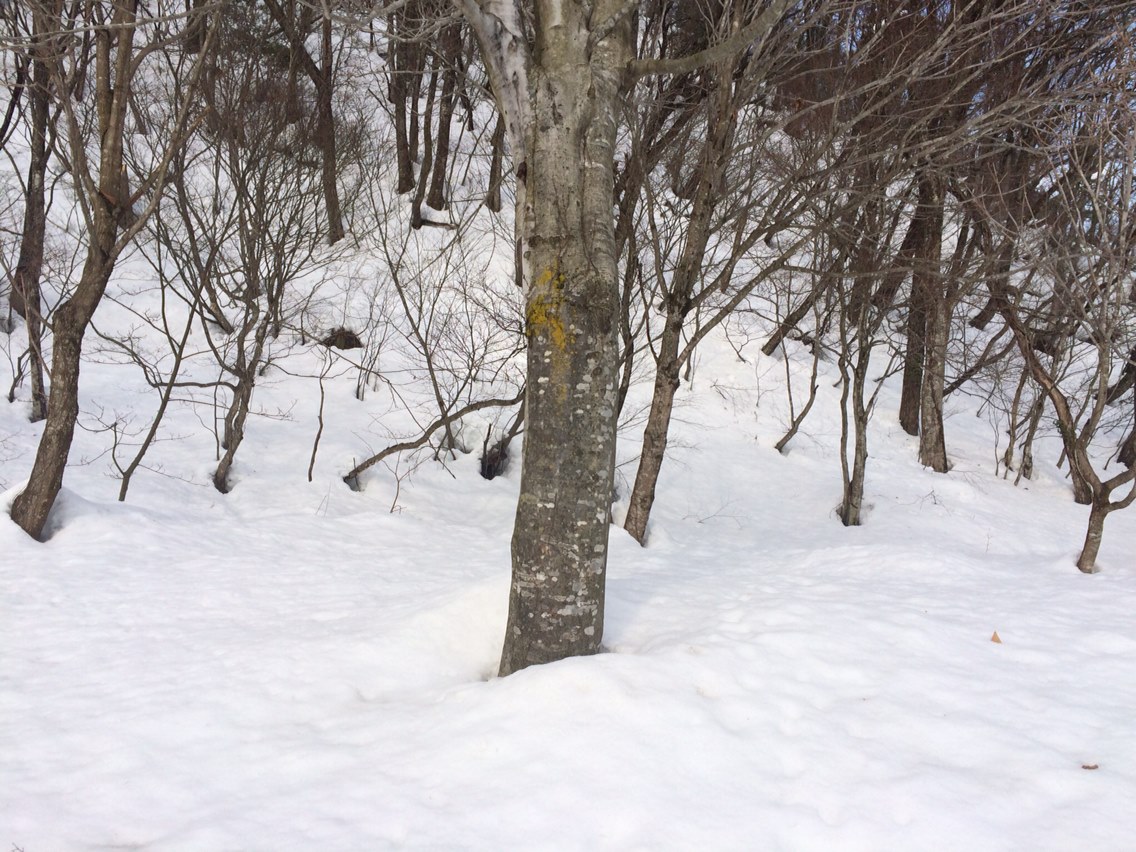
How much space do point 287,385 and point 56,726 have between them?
9.12 metres

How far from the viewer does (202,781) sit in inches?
94.0

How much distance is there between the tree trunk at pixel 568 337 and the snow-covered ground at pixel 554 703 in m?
0.37

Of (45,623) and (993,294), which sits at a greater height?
(993,294)

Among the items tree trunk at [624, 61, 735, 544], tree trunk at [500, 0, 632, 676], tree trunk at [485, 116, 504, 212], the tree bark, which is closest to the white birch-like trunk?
tree trunk at [500, 0, 632, 676]

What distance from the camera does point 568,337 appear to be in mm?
2906

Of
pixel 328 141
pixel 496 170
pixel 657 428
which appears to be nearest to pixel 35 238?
pixel 328 141

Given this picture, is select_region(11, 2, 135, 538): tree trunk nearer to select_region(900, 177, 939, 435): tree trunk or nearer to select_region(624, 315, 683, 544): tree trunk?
select_region(624, 315, 683, 544): tree trunk

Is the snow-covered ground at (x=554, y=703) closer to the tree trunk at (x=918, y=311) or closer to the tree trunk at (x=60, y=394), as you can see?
the tree trunk at (x=60, y=394)

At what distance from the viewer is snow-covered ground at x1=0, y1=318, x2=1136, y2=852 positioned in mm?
2020

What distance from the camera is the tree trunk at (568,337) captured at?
2.91 m

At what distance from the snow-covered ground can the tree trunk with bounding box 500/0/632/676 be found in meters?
0.37

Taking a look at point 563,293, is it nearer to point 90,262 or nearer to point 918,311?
point 90,262

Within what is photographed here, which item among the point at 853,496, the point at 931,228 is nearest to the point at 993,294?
the point at 931,228

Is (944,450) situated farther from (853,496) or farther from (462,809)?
(462,809)
